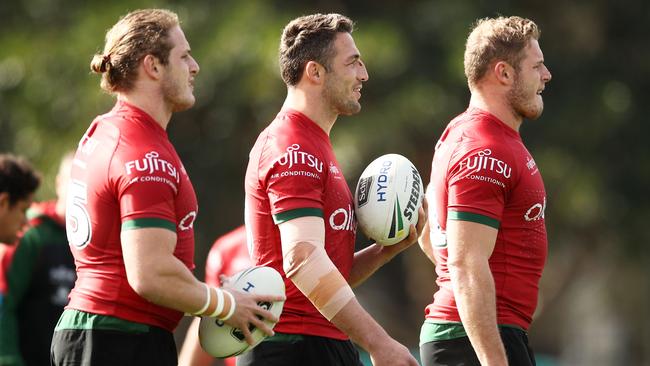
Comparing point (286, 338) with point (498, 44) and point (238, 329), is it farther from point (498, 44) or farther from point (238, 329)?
point (498, 44)

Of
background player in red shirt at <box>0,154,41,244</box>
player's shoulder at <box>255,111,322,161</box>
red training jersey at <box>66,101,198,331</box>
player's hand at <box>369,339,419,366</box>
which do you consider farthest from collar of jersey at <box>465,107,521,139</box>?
background player in red shirt at <box>0,154,41,244</box>

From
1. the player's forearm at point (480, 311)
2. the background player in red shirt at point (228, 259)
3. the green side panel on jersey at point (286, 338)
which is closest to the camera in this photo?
the player's forearm at point (480, 311)

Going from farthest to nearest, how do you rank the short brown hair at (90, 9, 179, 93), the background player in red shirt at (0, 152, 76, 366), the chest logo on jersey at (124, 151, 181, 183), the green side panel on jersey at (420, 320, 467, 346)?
1. the background player in red shirt at (0, 152, 76, 366)
2. the green side panel on jersey at (420, 320, 467, 346)
3. the short brown hair at (90, 9, 179, 93)
4. the chest logo on jersey at (124, 151, 181, 183)

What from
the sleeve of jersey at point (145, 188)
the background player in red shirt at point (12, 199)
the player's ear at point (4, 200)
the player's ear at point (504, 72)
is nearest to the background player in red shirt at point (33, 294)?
the background player in red shirt at point (12, 199)

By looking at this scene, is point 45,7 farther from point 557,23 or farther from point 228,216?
point 557,23

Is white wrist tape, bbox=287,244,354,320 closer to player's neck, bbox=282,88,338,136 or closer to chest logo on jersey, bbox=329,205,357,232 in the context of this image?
chest logo on jersey, bbox=329,205,357,232

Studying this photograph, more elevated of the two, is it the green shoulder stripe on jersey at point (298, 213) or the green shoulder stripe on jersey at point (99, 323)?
the green shoulder stripe on jersey at point (298, 213)

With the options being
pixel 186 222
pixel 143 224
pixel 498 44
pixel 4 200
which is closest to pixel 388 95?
pixel 4 200

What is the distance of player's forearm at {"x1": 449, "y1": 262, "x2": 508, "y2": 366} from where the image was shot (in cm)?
593

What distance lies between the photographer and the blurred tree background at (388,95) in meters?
16.1

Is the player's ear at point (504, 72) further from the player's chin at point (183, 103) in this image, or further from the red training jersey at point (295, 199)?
the player's chin at point (183, 103)

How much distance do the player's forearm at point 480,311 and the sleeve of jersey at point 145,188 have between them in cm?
137

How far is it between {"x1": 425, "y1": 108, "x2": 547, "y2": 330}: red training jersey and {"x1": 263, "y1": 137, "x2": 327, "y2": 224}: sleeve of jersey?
24.8 inches

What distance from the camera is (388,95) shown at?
16.8 meters
